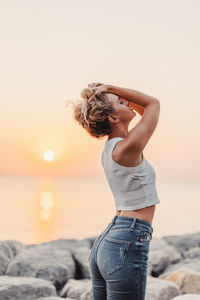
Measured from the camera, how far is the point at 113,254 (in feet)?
7.59

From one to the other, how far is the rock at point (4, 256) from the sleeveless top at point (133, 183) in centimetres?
486

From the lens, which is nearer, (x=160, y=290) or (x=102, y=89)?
(x=102, y=89)

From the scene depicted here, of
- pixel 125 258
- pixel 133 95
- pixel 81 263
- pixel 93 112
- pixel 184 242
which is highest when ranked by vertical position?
pixel 133 95

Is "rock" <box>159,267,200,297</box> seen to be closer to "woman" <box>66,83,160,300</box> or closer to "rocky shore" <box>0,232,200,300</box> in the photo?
"rocky shore" <box>0,232,200,300</box>

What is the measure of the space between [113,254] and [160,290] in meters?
3.33

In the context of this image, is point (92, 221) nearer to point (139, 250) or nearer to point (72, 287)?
point (72, 287)

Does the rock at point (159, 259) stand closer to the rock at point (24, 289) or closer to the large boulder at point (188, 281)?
the large boulder at point (188, 281)

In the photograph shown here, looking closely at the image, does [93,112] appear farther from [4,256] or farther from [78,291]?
[4,256]

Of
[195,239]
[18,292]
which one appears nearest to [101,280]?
[18,292]

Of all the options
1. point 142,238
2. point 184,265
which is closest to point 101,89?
point 142,238

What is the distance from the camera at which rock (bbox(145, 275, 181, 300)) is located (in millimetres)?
5232

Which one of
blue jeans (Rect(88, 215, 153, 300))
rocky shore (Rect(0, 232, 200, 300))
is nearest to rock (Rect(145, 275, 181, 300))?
rocky shore (Rect(0, 232, 200, 300))

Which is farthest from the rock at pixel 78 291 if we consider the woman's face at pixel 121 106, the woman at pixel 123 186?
the woman's face at pixel 121 106

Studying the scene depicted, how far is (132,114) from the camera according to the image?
8.47 feet
